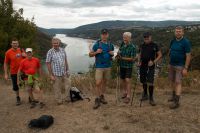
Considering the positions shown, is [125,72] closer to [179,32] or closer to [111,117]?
[111,117]

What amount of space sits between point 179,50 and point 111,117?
7.10 feet

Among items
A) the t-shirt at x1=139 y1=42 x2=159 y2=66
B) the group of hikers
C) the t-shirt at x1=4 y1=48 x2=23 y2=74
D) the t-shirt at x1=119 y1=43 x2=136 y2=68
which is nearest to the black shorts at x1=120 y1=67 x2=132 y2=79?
the group of hikers

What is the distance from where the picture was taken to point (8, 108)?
8.91 m

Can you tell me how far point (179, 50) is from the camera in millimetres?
7539

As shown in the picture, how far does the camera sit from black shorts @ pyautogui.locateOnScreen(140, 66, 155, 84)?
26.5ft

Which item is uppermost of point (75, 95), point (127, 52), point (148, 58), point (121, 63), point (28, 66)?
point (127, 52)

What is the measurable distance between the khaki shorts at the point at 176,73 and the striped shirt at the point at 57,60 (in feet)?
8.78

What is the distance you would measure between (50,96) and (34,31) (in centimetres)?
2355

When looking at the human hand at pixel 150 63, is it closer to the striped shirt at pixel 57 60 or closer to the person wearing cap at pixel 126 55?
the person wearing cap at pixel 126 55

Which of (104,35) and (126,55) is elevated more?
(104,35)

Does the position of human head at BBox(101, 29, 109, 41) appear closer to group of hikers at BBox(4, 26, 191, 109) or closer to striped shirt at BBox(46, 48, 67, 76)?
group of hikers at BBox(4, 26, 191, 109)

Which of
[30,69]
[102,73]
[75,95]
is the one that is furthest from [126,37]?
[30,69]

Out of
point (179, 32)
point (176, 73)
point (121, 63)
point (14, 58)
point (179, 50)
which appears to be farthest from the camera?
point (14, 58)

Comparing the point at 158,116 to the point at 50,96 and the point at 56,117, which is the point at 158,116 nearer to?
the point at 56,117
